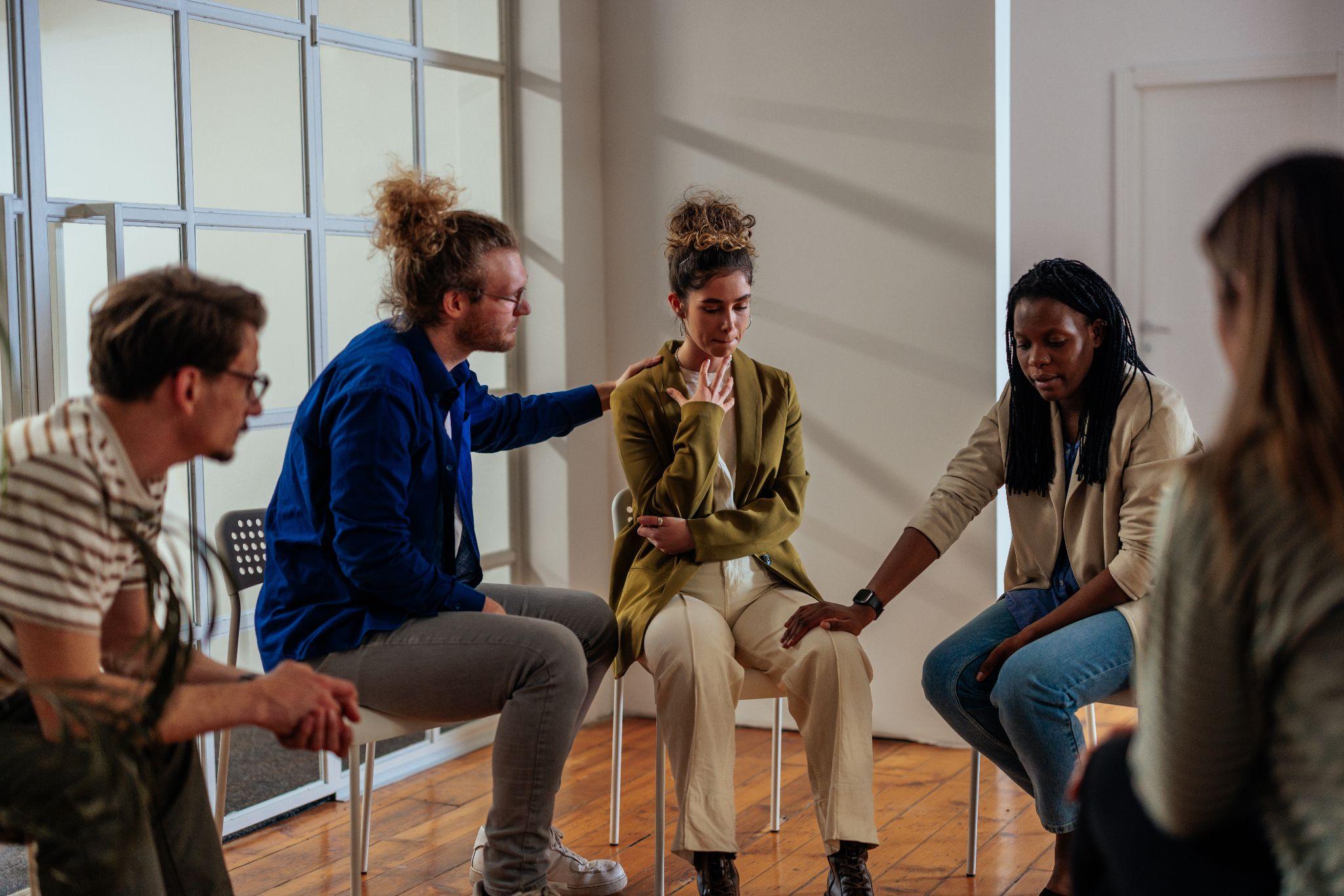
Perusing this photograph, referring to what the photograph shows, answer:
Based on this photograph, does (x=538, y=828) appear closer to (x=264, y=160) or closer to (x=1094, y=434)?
(x=1094, y=434)

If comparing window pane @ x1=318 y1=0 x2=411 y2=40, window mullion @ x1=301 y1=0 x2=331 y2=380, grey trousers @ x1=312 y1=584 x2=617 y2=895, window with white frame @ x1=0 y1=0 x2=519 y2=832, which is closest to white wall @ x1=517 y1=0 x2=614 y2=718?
window with white frame @ x1=0 y1=0 x2=519 y2=832

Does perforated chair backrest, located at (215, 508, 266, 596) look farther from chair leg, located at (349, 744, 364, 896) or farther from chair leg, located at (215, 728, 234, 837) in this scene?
chair leg, located at (349, 744, 364, 896)

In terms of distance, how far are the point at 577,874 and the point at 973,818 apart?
0.76m

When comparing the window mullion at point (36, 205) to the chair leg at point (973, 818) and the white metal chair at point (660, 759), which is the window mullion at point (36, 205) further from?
the chair leg at point (973, 818)

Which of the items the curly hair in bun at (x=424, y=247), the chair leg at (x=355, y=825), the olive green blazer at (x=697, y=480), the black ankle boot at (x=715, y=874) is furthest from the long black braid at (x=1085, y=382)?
the chair leg at (x=355, y=825)

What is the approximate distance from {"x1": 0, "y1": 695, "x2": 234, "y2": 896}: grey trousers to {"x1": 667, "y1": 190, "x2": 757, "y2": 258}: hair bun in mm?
1308

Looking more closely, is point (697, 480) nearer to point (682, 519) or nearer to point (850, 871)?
point (682, 519)

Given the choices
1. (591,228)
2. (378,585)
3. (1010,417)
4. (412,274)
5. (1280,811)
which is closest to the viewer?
(1280,811)

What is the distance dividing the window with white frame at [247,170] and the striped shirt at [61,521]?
0.68 metres

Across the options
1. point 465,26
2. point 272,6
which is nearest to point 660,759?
point 272,6

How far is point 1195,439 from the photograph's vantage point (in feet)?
7.42

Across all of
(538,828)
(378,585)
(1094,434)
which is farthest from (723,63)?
(538,828)

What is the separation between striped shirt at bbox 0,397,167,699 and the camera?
1.29m

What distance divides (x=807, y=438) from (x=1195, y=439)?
45.7 inches
